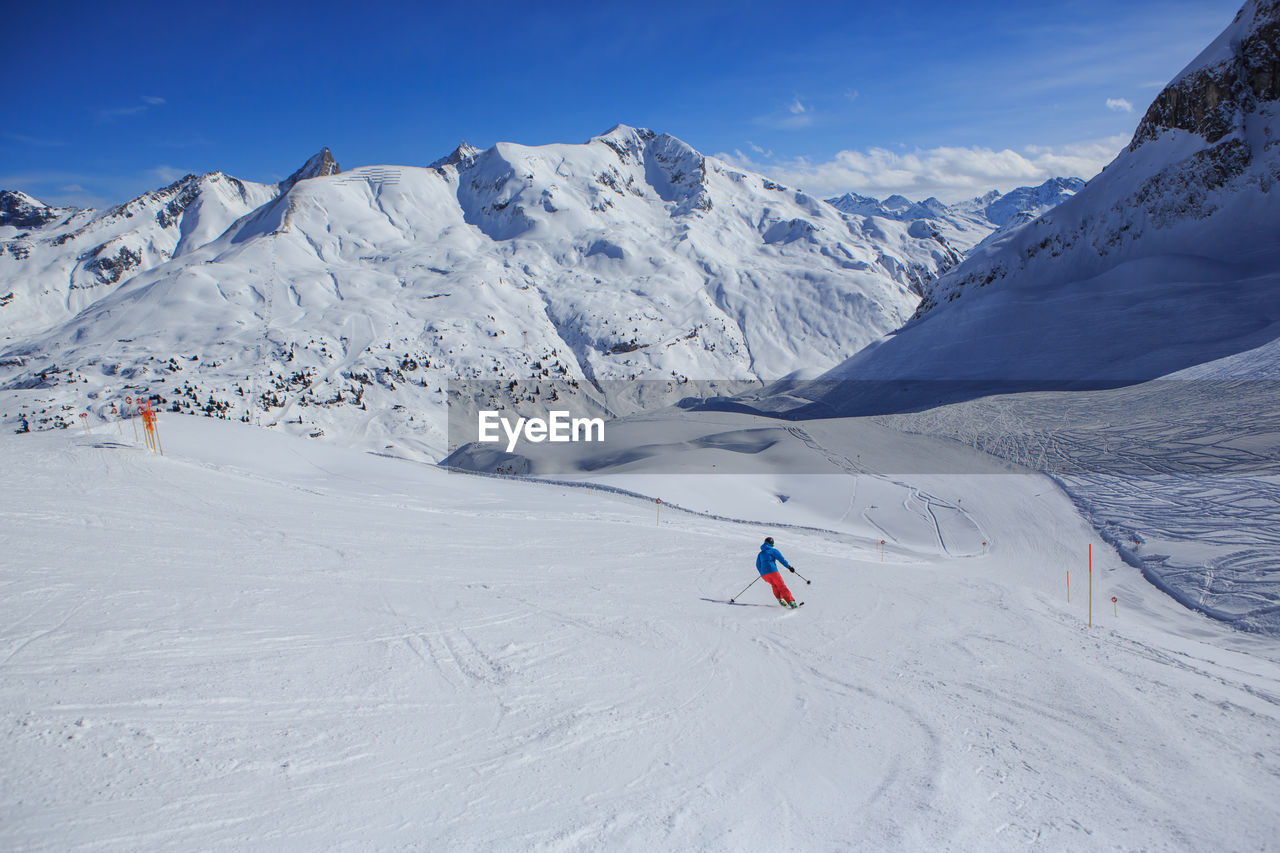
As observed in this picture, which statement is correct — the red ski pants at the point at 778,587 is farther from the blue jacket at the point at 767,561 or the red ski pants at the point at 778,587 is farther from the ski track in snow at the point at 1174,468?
the ski track in snow at the point at 1174,468

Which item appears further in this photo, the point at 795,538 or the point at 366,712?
the point at 795,538

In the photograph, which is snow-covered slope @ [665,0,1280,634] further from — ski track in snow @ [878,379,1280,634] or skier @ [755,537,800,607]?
skier @ [755,537,800,607]

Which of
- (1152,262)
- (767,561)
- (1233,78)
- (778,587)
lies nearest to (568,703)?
(778,587)

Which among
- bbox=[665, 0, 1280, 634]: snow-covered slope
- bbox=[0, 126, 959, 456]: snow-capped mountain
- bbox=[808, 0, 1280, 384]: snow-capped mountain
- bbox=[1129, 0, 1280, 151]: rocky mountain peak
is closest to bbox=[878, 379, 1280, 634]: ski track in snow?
bbox=[665, 0, 1280, 634]: snow-covered slope

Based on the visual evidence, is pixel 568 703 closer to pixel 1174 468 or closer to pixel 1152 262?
pixel 1174 468

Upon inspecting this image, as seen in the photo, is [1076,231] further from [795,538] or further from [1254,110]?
[795,538]

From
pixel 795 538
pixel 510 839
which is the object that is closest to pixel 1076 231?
pixel 795 538
